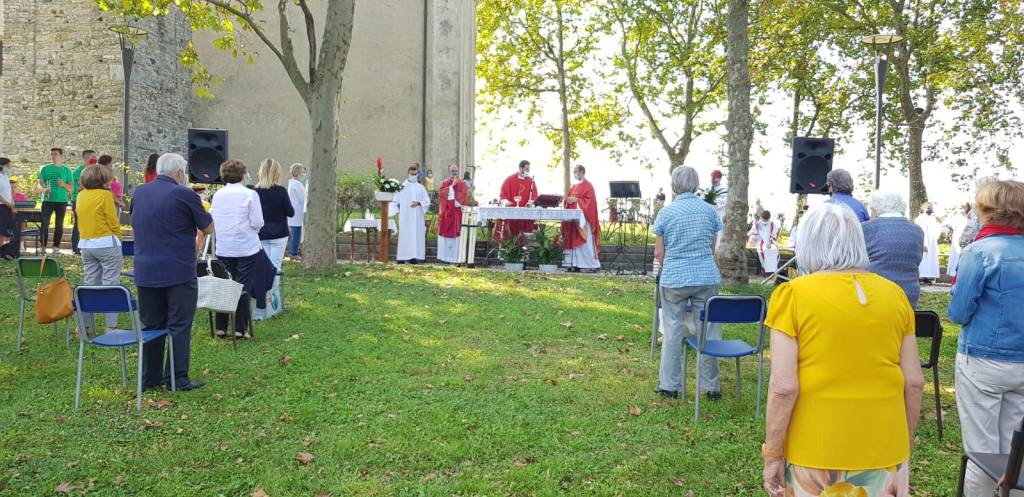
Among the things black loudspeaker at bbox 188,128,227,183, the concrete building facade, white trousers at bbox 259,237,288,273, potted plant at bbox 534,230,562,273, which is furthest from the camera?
the concrete building facade

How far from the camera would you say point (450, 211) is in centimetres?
1642

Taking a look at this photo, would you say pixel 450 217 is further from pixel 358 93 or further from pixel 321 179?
pixel 358 93

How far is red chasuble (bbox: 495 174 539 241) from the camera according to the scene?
53.6 ft

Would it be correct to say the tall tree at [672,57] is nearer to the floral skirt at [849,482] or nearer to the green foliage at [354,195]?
the green foliage at [354,195]

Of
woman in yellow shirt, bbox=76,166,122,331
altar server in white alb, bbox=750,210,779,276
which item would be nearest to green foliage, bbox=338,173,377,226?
altar server in white alb, bbox=750,210,779,276

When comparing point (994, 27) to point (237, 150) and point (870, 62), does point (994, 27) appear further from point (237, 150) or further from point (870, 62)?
point (237, 150)

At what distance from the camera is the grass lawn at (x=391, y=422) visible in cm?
441

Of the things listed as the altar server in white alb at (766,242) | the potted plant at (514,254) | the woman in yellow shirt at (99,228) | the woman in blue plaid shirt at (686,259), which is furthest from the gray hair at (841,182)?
the altar server in white alb at (766,242)

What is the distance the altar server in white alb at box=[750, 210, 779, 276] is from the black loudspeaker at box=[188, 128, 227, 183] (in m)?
11.5

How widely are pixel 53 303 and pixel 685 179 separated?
5286mm

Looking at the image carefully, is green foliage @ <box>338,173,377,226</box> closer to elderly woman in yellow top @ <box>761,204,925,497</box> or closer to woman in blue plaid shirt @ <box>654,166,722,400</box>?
woman in blue plaid shirt @ <box>654,166,722,400</box>

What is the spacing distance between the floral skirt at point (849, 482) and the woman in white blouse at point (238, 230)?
6.36 m

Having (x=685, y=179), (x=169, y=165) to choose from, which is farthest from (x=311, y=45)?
(x=685, y=179)

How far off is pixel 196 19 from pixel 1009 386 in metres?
13.7
